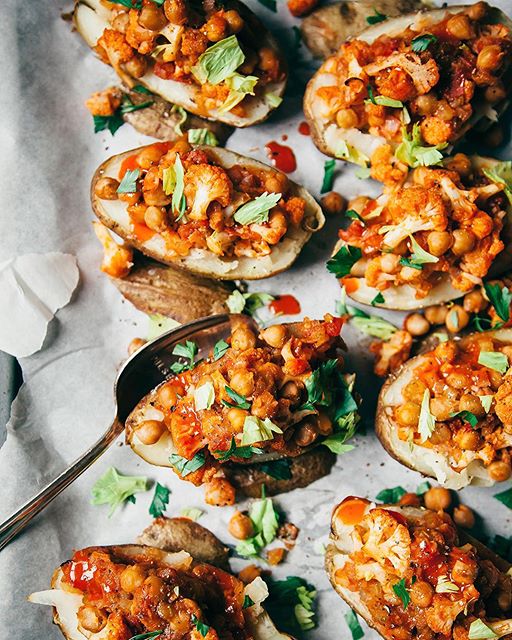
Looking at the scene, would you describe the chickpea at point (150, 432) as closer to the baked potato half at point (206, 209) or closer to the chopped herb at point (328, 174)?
the baked potato half at point (206, 209)

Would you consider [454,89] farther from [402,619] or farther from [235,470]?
[402,619]

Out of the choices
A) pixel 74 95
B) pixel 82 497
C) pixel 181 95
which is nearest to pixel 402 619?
pixel 82 497

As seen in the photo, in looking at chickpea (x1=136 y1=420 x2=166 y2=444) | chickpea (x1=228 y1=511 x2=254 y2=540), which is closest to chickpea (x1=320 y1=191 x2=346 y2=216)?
chickpea (x1=136 y1=420 x2=166 y2=444)

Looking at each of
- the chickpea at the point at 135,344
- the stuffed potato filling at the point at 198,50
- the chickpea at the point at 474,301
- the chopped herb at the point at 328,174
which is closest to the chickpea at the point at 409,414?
the chickpea at the point at 474,301

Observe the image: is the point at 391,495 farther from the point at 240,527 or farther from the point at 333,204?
the point at 333,204

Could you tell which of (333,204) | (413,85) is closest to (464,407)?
(333,204)

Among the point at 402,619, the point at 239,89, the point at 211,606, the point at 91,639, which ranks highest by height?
the point at 239,89
